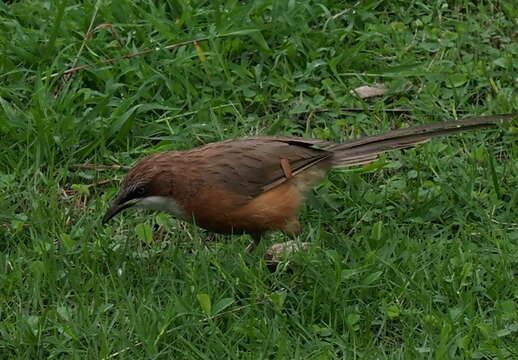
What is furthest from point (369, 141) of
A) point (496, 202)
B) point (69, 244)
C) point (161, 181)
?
point (69, 244)

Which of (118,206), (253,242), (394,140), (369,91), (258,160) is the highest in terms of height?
(118,206)

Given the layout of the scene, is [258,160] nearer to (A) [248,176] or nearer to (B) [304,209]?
(A) [248,176]

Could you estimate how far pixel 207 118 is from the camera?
27.4 feet

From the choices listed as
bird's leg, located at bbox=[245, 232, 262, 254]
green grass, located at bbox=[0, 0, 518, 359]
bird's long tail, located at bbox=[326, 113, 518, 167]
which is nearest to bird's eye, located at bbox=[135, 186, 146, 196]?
green grass, located at bbox=[0, 0, 518, 359]

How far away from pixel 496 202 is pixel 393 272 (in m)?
1.04

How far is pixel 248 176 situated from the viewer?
279 inches

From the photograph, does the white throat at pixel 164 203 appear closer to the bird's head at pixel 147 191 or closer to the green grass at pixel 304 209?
the bird's head at pixel 147 191

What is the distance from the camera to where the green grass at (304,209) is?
6.38 m

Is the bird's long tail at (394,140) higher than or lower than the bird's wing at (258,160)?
lower

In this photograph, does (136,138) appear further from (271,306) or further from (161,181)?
(271,306)

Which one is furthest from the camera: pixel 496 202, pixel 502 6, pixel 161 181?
pixel 502 6

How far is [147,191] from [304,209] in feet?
3.62

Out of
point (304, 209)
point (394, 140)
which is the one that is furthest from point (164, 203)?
point (394, 140)

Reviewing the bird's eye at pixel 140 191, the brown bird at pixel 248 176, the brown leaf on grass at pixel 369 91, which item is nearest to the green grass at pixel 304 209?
the brown leaf on grass at pixel 369 91
